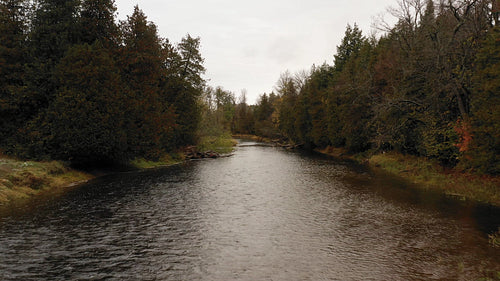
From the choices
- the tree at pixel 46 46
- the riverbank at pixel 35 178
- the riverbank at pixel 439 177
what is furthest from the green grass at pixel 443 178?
the tree at pixel 46 46

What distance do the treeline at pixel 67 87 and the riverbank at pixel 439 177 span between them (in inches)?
983

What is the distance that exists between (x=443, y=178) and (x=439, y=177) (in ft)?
1.30

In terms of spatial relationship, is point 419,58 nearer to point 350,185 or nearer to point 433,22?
point 433,22

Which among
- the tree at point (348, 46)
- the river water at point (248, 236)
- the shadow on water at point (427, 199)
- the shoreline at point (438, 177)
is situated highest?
the tree at point (348, 46)

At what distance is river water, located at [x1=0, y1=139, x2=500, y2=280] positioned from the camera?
948cm

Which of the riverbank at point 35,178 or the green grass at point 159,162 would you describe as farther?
the green grass at point 159,162

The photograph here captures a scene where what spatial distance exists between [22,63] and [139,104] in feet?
32.4

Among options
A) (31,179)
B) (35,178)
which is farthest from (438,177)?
(31,179)

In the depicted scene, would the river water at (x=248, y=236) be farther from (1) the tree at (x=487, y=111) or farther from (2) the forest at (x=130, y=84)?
(2) the forest at (x=130, y=84)

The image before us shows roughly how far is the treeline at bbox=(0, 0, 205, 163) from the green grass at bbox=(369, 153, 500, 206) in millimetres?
25031

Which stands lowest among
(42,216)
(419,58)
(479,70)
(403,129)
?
(42,216)

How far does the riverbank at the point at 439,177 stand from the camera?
18.6m

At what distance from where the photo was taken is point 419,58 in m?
28.2

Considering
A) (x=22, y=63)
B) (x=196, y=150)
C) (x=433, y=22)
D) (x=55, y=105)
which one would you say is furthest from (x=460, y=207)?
(x=196, y=150)
